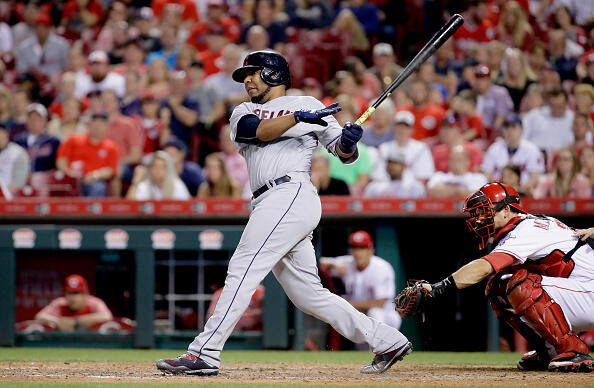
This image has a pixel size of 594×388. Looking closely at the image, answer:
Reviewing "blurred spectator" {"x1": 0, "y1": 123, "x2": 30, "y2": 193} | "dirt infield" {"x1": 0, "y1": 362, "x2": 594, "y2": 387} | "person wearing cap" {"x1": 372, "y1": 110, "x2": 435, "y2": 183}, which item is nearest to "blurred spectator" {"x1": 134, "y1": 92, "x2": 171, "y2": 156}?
"blurred spectator" {"x1": 0, "y1": 123, "x2": 30, "y2": 193}

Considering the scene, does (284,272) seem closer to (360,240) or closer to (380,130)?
(360,240)

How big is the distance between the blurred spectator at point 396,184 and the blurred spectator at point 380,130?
3.87ft

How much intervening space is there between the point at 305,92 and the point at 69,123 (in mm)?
2774

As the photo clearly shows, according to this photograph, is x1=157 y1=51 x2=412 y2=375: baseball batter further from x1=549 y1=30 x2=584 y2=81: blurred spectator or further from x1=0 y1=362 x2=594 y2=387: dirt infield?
x1=549 y1=30 x2=584 y2=81: blurred spectator

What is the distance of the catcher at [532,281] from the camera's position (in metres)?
5.23

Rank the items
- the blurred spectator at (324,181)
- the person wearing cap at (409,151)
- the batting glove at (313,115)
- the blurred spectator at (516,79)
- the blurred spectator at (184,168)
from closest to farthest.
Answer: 1. the batting glove at (313,115)
2. the blurred spectator at (324,181)
3. the person wearing cap at (409,151)
4. the blurred spectator at (184,168)
5. the blurred spectator at (516,79)

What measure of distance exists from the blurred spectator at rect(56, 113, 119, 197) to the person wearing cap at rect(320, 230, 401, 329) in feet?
10.1

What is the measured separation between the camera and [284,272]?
17.5ft

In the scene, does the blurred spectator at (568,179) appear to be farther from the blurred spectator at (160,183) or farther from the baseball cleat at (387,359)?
the baseball cleat at (387,359)

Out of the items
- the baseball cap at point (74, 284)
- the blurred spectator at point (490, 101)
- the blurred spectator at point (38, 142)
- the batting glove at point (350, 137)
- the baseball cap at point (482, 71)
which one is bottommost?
the baseball cap at point (74, 284)

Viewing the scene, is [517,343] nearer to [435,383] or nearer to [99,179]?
[435,383]

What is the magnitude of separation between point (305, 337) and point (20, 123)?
5191mm

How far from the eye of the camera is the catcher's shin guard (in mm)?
5324

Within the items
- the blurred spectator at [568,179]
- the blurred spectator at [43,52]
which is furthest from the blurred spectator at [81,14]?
the blurred spectator at [568,179]
